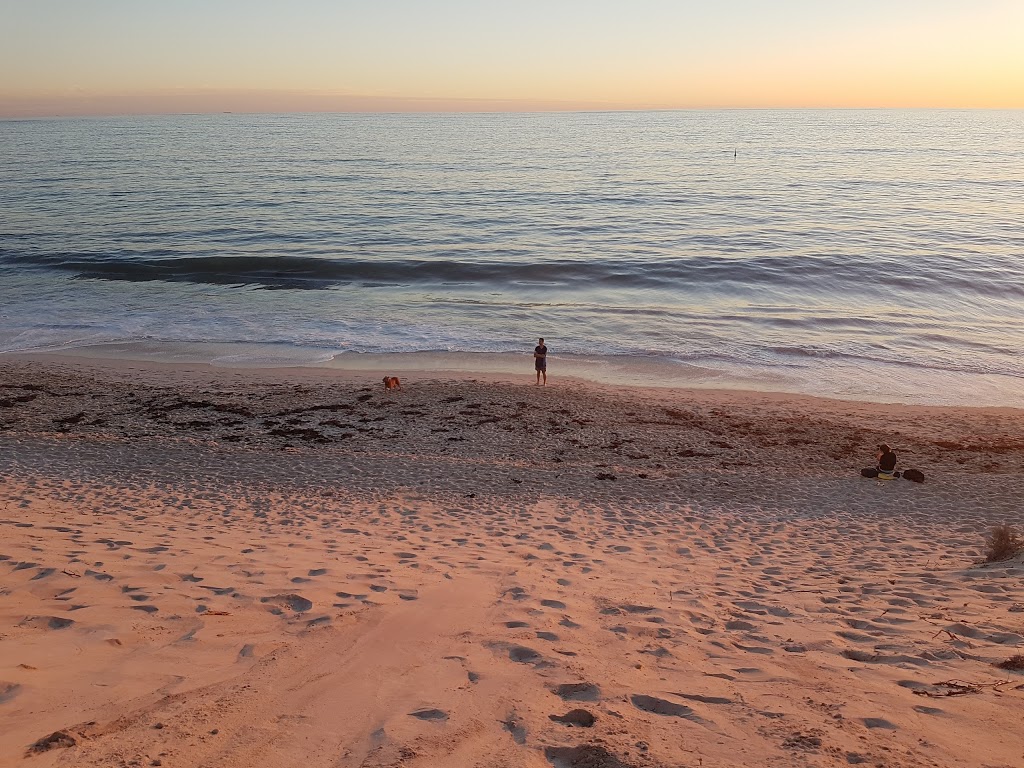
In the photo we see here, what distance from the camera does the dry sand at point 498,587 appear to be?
4688 millimetres

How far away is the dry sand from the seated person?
0.31m

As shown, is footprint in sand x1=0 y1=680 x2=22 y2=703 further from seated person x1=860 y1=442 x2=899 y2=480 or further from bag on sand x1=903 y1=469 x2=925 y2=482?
bag on sand x1=903 y1=469 x2=925 y2=482

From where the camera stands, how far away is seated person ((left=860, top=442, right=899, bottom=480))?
12.8 meters

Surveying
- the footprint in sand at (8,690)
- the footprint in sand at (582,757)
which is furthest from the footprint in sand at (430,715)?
the footprint in sand at (8,690)

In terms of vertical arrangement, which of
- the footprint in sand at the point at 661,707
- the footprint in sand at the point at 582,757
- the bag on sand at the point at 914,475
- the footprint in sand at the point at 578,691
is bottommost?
the bag on sand at the point at 914,475

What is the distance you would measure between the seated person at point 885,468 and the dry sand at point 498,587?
1.02 feet

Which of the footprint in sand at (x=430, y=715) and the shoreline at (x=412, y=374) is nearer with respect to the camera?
the footprint in sand at (x=430, y=715)

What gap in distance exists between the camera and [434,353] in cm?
2169

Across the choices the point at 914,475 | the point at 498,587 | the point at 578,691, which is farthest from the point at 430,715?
the point at 914,475

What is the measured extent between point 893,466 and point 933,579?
17.3 ft

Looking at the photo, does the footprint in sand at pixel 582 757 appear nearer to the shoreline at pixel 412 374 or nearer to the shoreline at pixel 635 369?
the shoreline at pixel 412 374

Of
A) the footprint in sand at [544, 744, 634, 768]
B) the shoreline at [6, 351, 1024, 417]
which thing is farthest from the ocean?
the footprint in sand at [544, 744, 634, 768]

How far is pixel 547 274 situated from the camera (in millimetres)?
33156

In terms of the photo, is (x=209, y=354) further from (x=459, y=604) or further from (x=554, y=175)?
(x=554, y=175)
